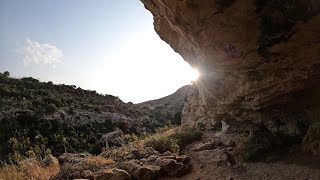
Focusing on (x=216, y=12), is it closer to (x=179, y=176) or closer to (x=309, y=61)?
(x=309, y=61)

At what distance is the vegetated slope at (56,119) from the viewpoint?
63.0ft

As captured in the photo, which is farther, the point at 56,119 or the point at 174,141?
the point at 56,119

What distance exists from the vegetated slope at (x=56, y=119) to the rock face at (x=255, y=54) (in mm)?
9211

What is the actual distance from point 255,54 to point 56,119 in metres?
18.7

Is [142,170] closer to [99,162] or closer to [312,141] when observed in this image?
[99,162]

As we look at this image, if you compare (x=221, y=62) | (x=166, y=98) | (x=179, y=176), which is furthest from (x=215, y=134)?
(x=166, y=98)

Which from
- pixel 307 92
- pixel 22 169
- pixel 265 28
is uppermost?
pixel 265 28

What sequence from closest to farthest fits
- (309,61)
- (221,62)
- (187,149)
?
(309,61) → (221,62) → (187,149)

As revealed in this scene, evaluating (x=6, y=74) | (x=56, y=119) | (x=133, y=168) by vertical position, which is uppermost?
(x=6, y=74)

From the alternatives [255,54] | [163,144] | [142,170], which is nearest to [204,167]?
[142,170]

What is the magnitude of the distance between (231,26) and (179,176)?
12.7ft

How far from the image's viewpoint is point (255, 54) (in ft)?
22.3

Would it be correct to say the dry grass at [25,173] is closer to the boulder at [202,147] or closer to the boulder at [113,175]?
the boulder at [113,175]

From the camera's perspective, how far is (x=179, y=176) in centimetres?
804
